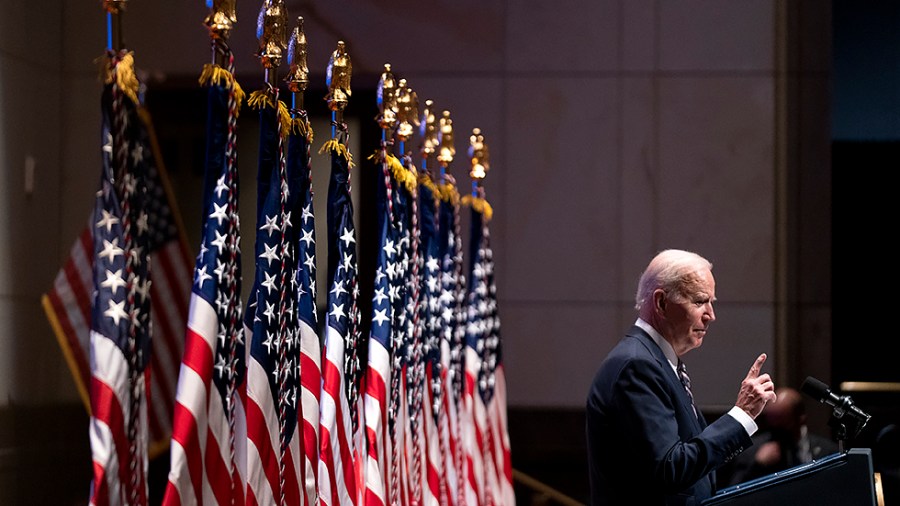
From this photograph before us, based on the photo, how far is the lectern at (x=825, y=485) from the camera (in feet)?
11.7

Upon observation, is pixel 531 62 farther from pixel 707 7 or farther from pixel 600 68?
pixel 707 7

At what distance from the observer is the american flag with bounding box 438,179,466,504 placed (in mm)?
6820

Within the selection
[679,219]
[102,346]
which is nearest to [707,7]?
[679,219]

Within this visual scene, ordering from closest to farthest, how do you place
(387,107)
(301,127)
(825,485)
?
(825,485), (301,127), (387,107)

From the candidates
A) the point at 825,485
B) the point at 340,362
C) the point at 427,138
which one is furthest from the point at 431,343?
the point at 825,485

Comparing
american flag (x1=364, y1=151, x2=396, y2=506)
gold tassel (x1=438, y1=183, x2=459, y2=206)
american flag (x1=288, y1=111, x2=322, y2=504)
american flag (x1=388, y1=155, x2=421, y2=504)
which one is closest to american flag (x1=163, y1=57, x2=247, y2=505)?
american flag (x1=288, y1=111, x2=322, y2=504)

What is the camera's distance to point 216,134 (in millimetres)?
3936

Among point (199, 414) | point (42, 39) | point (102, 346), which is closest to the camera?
point (102, 346)

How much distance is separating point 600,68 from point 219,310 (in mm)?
5974

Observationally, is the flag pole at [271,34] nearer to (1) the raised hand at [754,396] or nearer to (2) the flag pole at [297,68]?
(2) the flag pole at [297,68]

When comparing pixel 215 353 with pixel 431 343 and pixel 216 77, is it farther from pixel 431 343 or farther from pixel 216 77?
pixel 431 343

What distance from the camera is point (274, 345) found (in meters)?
4.19

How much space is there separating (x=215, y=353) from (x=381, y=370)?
1.49m

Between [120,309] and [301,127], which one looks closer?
[120,309]
